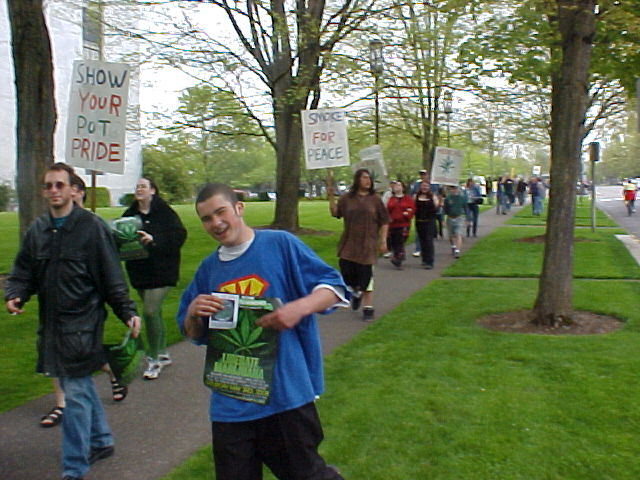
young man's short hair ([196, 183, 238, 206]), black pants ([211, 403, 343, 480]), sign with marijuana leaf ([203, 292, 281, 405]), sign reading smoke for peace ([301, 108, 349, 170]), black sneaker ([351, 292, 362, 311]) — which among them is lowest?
black sneaker ([351, 292, 362, 311])

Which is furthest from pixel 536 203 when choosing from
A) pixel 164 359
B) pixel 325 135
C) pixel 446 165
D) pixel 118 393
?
pixel 118 393

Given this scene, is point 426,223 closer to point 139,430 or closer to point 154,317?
point 154,317

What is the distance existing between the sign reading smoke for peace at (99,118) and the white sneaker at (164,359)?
2129mm

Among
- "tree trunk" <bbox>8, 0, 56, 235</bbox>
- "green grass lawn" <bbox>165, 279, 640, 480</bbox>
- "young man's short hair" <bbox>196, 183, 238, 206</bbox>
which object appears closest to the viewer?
"young man's short hair" <bbox>196, 183, 238, 206</bbox>

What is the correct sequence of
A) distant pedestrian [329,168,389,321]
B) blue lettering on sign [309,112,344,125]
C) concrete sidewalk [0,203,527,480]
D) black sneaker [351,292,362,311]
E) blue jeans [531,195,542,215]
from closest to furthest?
concrete sidewalk [0,203,527,480]
distant pedestrian [329,168,389,321]
black sneaker [351,292,362,311]
blue lettering on sign [309,112,344,125]
blue jeans [531,195,542,215]

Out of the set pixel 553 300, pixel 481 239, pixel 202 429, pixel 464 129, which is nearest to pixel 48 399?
pixel 202 429

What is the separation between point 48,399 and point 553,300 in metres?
5.20

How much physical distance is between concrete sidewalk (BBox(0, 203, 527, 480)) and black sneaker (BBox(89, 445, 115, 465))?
4cm

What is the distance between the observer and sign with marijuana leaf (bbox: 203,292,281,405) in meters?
2.84

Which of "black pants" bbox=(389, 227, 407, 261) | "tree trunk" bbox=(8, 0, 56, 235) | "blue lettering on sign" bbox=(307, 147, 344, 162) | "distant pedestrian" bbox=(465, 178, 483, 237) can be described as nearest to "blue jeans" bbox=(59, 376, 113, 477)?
"tree trunk" bbox=(8, 0, 56, 235)

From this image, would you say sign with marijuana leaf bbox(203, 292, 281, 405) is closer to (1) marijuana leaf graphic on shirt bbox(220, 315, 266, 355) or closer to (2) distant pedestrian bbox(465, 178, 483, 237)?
(1) marijuana leaf graphic on shirt bbox(220, 315, 266, 355)

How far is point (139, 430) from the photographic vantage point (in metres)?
5.06

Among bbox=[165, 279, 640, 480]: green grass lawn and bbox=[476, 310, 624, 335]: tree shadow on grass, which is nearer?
bbox=[165, 279, 640, 480]: green grass lawn

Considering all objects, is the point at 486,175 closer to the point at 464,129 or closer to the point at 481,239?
the point at 464,129
